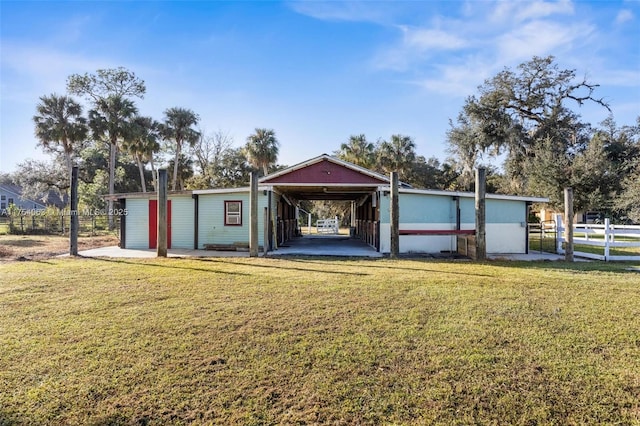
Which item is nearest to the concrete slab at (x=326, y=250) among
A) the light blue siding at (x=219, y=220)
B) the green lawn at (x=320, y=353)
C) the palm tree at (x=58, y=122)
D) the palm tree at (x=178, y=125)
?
the light blue siding at (x=219, y=220)

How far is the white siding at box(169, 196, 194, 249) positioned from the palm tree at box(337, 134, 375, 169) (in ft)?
53.7

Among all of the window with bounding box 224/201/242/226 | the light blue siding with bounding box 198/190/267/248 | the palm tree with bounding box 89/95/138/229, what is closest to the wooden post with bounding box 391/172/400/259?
the light blue siding with bounding box 198/190/267/248

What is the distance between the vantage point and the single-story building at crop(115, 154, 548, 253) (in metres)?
13.5

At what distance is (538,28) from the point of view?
1161cm

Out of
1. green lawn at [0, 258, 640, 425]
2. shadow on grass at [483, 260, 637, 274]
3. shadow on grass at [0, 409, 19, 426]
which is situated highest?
shadow on grass at [483, 260, 637, 274]

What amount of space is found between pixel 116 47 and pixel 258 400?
12.6 meters

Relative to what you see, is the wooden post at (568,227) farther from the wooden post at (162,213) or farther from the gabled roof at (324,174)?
the wooden post at (162,213)

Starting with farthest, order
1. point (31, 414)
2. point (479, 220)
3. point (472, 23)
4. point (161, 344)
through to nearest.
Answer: point (472, 23) → point (479, 220) → point (161, 344) → point (31, 414)

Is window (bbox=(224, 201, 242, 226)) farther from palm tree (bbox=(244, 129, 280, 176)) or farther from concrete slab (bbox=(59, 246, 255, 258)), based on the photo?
palm tree (bbox=(244, 129, 280, 176))

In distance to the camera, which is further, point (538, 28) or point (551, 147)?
point (551, 147)

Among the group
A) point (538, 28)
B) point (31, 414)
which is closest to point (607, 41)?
point (538, 28)

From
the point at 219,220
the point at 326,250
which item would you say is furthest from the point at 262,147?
the point at 326,250

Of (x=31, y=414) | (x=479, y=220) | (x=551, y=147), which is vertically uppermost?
(x=551, y=147)

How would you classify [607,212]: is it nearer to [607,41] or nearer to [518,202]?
[607,41]
